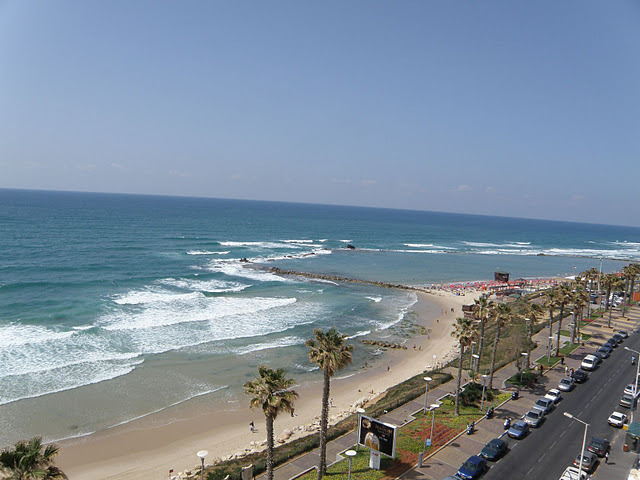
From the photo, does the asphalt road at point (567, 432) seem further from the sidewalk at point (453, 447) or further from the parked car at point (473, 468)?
the sidewalk at point (453, 447)

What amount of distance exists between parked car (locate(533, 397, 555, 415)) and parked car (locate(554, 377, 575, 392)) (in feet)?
11.9

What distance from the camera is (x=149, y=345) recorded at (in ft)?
152

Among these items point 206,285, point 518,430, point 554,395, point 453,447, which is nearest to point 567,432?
point 518,430

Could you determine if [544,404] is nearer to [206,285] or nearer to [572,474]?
[572,474]

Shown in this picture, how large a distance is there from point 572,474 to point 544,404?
8.64 m

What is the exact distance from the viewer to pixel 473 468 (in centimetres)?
2294

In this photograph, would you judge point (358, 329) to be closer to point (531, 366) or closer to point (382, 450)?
point (531, 366)

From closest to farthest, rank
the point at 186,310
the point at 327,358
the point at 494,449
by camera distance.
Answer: the point at 327,358 → the point at 494,449 → the point at 186,310

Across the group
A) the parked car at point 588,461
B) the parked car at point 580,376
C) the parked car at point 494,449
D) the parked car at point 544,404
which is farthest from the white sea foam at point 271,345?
the parked car at point 588,461

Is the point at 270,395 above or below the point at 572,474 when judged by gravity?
above

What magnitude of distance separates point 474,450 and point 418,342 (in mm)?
27895

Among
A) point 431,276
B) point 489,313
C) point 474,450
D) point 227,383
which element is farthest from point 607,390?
point 431,276

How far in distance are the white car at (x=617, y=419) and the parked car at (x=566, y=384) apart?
5.07 meters

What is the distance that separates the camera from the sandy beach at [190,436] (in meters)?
27.8
